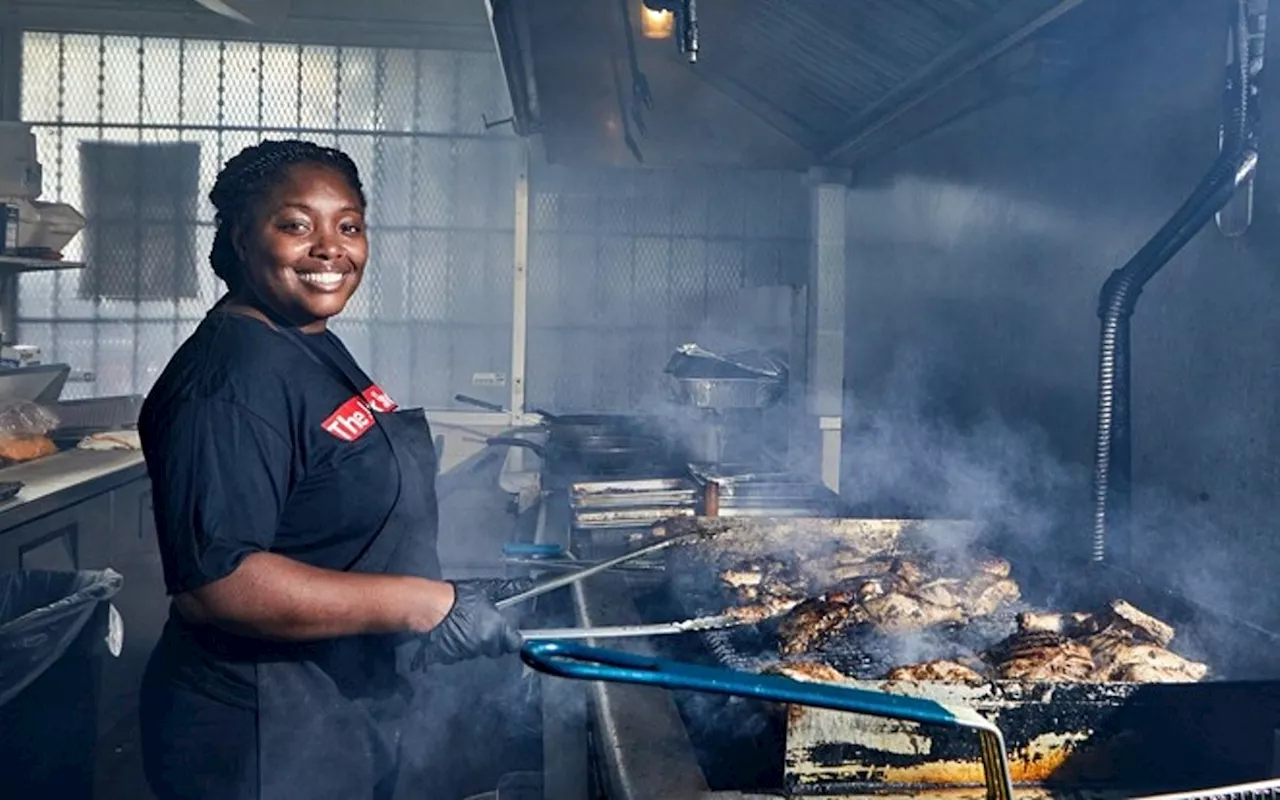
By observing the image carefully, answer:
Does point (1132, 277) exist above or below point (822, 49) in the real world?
below

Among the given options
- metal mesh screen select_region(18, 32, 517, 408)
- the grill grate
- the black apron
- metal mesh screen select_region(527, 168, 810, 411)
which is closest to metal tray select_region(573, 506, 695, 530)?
the black apron

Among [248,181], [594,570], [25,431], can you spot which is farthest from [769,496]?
[25,431]

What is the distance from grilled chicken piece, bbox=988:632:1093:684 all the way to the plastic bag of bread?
17.4 ft

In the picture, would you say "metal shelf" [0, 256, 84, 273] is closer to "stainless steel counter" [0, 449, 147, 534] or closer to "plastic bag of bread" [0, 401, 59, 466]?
"plastic bag of bread" [0, 401, 59, 466]

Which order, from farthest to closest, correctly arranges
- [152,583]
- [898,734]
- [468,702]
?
[152,583], [468,702], [898,734]

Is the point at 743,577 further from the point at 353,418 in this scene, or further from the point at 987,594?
the point at 353,418

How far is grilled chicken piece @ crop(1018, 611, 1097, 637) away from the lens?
2105 mm

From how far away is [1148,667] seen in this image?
1.83 m

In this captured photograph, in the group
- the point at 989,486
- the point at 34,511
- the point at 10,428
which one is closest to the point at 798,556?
the point at 989,486

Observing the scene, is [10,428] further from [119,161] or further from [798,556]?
[798,556]

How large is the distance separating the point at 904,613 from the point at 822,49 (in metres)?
2.13

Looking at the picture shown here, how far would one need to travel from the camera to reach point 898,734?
1.57m

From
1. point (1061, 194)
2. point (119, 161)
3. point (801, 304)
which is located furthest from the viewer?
point (119, 161)

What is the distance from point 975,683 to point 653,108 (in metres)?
3.51
